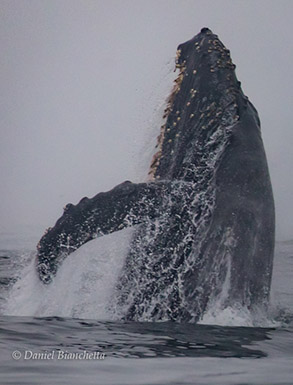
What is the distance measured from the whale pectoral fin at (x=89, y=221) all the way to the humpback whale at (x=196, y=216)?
1cm

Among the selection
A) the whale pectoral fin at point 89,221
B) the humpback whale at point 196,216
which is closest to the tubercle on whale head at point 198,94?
the humpback whale at point 196,216

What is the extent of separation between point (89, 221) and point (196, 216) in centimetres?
127

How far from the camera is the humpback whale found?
8922 mm

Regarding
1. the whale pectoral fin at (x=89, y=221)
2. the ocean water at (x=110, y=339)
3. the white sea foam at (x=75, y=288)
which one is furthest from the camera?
the white sea foam at (x=75, y=288)

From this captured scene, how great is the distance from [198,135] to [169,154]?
0.43 m

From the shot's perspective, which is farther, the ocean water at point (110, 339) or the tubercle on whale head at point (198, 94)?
the tubercle on whale head at point (198, 94)

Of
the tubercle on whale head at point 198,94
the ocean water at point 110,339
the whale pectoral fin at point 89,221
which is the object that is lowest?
the ocean water at point 110,339

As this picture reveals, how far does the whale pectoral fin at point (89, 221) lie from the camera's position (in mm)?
8797

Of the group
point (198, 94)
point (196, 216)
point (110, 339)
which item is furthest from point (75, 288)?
point (198, 94)

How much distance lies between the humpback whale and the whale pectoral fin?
0.01 m

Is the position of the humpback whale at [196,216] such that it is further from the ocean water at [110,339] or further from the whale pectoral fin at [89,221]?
the ocean water at [110,339]

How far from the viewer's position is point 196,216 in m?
9.29

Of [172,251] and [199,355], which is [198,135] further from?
[199,355]

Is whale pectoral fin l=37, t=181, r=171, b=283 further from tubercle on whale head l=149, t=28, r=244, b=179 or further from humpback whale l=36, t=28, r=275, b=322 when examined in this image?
tubercle on whale head l=149, t=28, r=244, b=179
